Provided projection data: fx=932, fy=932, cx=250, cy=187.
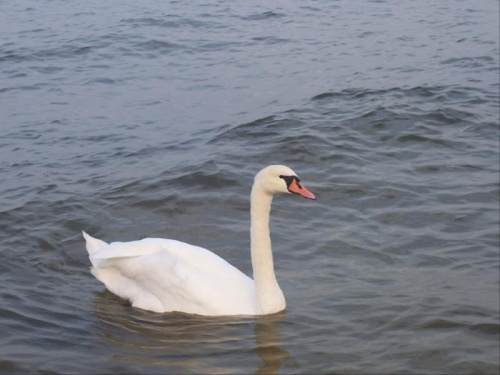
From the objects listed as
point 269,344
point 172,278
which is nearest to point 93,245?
point 172,278

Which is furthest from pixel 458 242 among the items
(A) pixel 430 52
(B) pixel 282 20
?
(B) pixel 282 20

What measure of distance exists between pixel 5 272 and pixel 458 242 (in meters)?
3.74

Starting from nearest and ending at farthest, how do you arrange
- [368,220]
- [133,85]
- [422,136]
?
[368,220] → [422,136] → [133,85]

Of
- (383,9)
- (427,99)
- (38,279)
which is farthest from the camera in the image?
(383,9)

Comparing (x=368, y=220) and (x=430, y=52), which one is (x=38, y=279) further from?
(x=430, y=52)

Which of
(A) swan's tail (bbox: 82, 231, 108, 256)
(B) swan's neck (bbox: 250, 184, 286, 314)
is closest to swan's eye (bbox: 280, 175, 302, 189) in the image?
(B) swan's neck (bbox: 250, 184, 286, 314)

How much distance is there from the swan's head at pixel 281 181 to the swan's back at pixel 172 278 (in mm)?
789

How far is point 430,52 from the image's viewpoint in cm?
1423

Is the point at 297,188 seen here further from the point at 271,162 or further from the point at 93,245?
the point at 271,162

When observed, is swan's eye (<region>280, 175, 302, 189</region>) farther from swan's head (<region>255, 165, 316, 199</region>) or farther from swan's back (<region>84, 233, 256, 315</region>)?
swan's back (<region>84, 233, 256, 315</region>)

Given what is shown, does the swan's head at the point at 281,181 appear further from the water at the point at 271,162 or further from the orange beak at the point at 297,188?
the water at the point at 271,162

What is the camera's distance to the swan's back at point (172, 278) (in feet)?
22.3

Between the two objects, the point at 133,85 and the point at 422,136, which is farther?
the point at 133,85

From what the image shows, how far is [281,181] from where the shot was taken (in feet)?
21.4
